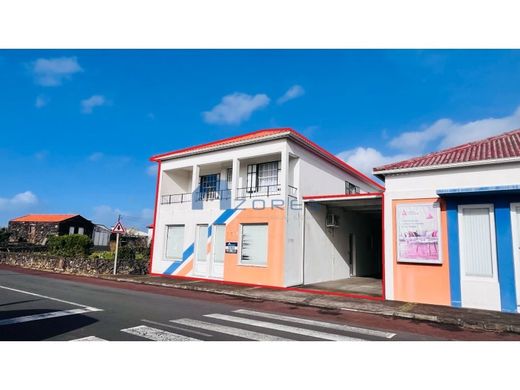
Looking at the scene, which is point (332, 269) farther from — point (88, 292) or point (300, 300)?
point (88, 292)

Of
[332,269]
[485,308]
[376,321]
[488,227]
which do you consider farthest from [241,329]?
[332,269]

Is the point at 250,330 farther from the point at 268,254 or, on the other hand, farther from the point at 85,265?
the point at 85,265

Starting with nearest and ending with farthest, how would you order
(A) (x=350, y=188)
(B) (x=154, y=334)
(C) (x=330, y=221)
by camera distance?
(B) (x=154, y=334), (C) (x=330, y=221), (A) (x=350, y=188)

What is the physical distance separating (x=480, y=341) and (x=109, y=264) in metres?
17.3

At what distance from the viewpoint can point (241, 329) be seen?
651 cm

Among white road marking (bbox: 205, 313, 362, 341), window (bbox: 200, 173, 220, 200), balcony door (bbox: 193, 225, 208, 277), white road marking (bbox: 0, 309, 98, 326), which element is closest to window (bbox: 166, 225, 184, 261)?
balcony door (bbox: 193, 225, 208, 277)

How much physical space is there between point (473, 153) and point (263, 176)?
28.0 feet

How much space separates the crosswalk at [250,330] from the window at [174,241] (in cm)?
987

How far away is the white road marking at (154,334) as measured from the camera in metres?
5.70

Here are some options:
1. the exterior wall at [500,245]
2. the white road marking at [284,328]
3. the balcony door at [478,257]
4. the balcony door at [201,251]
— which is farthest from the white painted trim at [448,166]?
the balcony door at [201,251]

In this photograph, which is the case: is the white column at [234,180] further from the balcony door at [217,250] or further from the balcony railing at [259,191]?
the balcony door at [217,250]

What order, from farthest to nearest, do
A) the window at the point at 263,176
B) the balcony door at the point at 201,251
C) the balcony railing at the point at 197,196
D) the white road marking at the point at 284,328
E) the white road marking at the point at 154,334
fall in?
the balcony railing at the point at 197,196
the balcony door at the point at 201,251
the window at the point at 263,176
the white road marking at the point at 284,328
the white road marking at the point at 154,334

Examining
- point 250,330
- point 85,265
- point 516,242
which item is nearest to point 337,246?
point 516,242

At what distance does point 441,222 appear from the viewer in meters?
10.2
